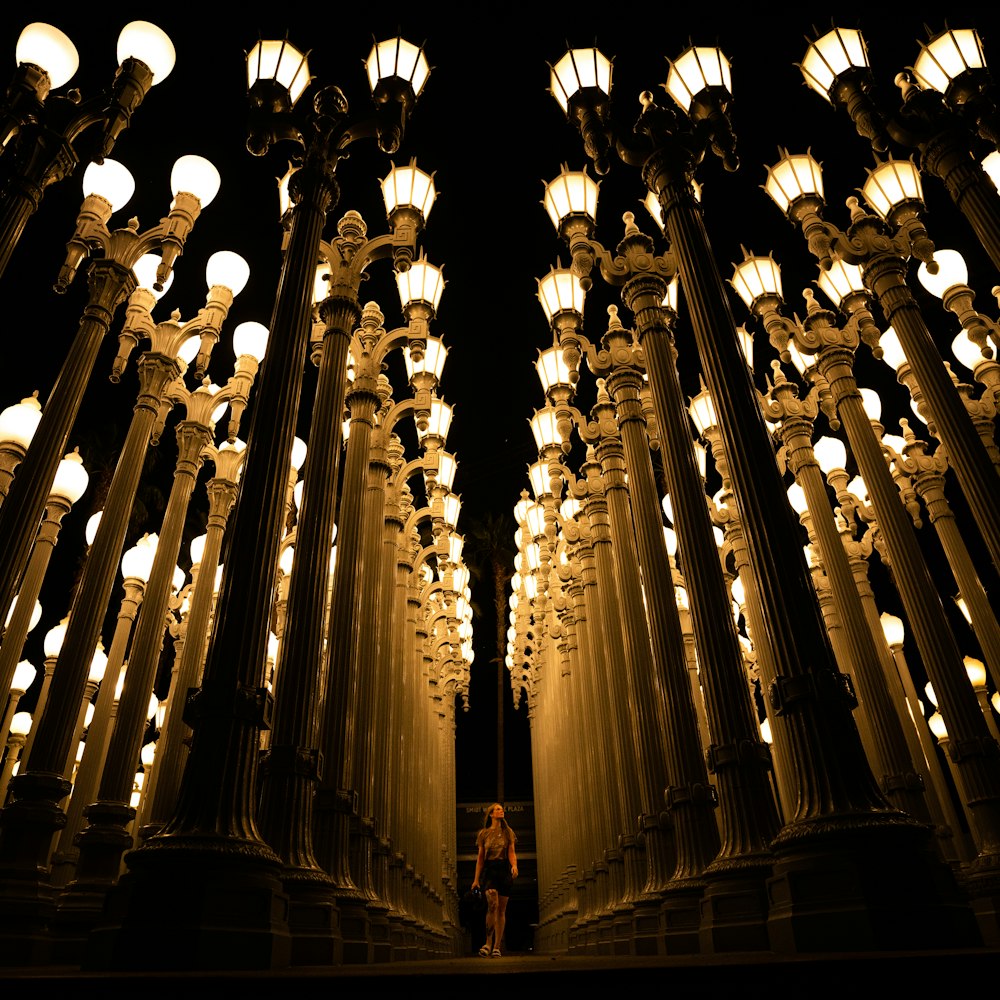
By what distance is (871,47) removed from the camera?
43.0 feet

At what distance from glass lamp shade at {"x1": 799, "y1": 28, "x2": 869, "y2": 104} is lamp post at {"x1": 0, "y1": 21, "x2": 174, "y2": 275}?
7070 millimetres

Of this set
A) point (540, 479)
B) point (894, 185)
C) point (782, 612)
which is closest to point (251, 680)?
point (782, 612)

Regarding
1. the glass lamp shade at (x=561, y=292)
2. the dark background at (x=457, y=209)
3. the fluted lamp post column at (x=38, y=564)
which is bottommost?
the fluted lamp post column at (x=38, y=564)

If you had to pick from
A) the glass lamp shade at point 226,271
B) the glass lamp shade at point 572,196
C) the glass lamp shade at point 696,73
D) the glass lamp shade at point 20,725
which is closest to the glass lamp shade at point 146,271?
the glass lamp shade at point 226,271

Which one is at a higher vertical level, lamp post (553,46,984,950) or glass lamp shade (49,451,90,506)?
glass lamp shade (49,451,90,506)

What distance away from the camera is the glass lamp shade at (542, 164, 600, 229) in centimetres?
897

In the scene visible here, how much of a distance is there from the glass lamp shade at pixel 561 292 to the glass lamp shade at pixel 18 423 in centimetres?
693

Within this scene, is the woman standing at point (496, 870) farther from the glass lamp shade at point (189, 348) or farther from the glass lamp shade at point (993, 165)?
the glass lamp shade at point (993, 165)

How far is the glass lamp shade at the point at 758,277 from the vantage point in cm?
1026

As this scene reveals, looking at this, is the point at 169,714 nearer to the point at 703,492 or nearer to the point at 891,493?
the point at 703,492

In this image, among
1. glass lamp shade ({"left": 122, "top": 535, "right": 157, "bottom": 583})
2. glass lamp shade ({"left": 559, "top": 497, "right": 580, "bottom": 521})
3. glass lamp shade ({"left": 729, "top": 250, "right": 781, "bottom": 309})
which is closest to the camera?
glass lamp shade ({"left": 729, "top": 250, "right": 781, "bottom": 309})

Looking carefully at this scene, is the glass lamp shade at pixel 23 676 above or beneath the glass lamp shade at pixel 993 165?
beneath

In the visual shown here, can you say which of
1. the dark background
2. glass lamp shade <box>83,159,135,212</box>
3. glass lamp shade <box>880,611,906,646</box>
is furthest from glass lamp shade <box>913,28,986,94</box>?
glass lamp shade <box>880,611,906,646</box>

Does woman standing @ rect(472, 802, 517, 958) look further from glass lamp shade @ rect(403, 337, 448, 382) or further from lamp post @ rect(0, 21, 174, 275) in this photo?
lamp post @ rect(0, 21, 174, 275)
